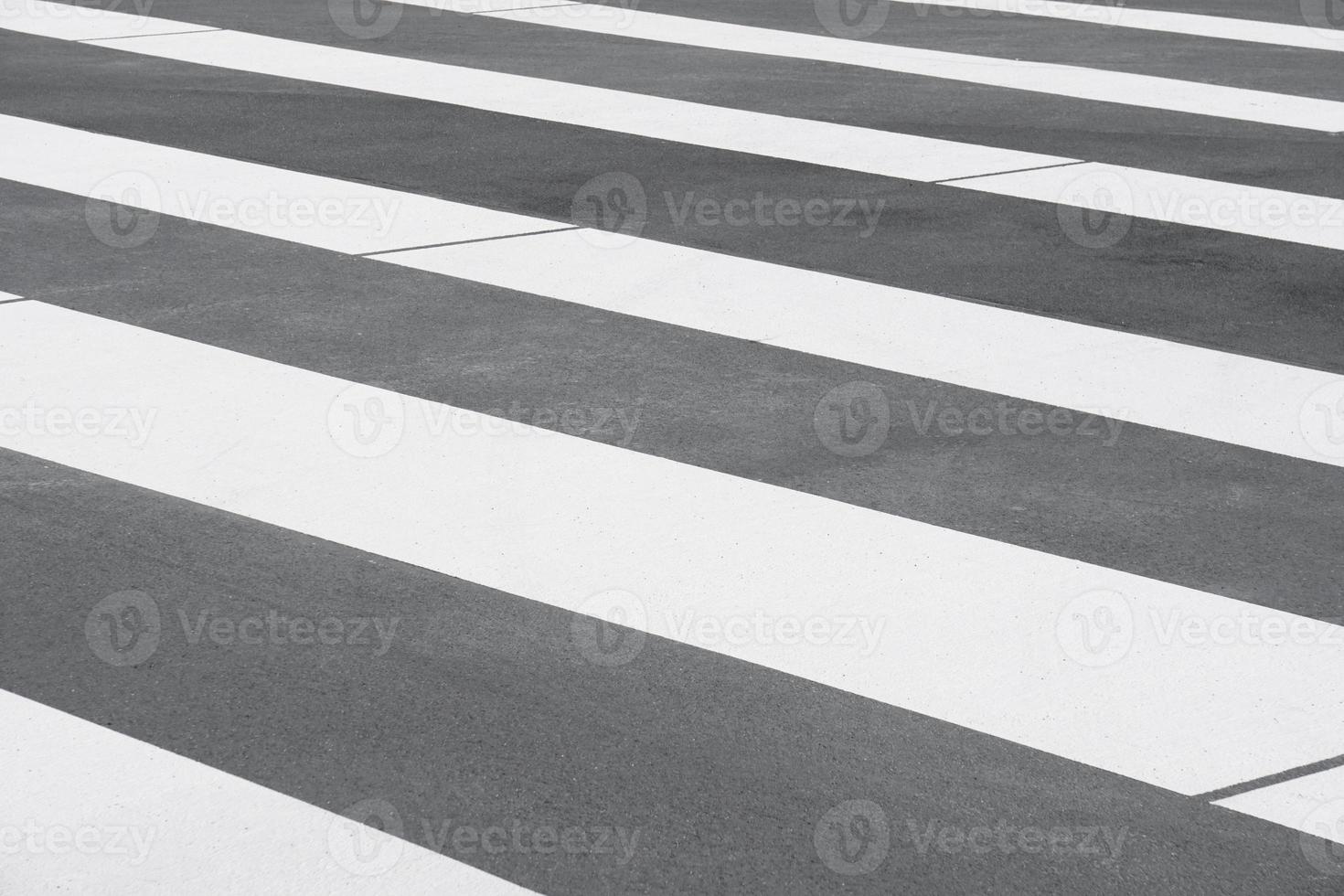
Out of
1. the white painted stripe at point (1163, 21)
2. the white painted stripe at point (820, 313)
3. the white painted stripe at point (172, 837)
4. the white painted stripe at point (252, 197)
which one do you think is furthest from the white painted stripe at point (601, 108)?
the white painted stripe at point (1163, 21)

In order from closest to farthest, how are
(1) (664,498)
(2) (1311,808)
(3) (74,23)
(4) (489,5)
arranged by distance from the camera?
(2) (1311,808), (1) (664,498), (3) (74,23), (4) (489,5)

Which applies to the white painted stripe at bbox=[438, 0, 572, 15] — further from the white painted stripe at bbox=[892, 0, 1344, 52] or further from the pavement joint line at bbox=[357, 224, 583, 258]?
the pavement joint line at bbox=[357, 224, 583, 258]

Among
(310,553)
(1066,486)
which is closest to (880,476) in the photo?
(1066,486)

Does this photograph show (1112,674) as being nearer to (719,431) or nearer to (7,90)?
(719,431)

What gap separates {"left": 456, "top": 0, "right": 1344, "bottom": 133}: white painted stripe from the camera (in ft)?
33.3

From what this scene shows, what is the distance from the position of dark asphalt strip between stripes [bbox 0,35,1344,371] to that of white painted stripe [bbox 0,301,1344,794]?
7.39 ft

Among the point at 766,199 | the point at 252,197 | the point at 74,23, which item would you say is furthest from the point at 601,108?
the point at 74,23

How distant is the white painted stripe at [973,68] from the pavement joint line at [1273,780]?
22.5 feet

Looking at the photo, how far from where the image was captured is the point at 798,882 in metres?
3.44

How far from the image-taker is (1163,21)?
12.8 m

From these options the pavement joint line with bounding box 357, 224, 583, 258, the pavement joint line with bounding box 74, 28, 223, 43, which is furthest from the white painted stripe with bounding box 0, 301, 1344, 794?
the pavement joint line with bounding box 74, 28, 223, 43

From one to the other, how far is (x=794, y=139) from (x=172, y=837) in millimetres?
6427

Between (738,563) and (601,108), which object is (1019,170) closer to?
(601,108)

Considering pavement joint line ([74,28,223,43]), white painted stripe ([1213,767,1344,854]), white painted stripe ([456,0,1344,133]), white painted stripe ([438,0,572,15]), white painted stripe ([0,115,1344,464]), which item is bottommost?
white painted stripe ([1213,767,1344,854])
